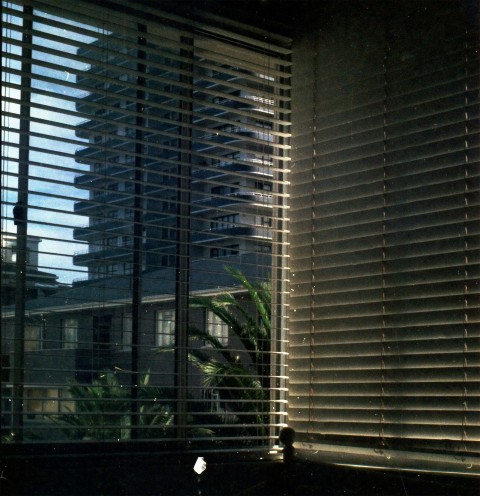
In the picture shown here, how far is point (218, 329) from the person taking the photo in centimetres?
221

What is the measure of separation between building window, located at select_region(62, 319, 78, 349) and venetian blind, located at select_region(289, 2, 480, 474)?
68 cm

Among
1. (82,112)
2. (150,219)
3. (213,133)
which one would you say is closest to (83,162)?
(82,112)

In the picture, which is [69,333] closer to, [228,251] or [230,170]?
[228,251]

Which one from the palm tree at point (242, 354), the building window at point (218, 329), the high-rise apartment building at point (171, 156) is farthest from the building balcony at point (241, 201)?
the building window at point (218, 329)

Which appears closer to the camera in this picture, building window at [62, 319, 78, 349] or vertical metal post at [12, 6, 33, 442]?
vertical metal post at [12, 6, 33, 442]

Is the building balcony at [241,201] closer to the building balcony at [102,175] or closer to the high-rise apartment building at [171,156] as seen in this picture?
the high-rise apartment building at [171,156]

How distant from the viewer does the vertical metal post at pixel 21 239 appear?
5.84 ft

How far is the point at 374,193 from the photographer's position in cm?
215

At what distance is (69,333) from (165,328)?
0.98ft

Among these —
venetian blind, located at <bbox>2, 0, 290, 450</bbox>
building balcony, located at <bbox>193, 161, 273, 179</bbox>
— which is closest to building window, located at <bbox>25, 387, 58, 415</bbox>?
venetian blind, located at <bbox>2, 0, 290, 450</bbox>

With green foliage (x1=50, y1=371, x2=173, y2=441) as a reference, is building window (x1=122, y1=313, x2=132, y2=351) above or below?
above

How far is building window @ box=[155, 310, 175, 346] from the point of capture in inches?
82.8

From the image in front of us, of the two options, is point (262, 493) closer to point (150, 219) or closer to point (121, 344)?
point (121, 344)

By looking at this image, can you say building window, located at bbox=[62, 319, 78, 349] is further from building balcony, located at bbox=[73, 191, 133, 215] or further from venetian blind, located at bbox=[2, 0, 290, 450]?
building balcony, located at bbox=[73, 191, 133, 215]
